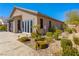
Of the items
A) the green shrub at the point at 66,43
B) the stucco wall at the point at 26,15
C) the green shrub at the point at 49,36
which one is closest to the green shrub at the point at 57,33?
the green shrub at the point at 49,36

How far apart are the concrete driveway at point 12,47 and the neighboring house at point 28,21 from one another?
33 cm

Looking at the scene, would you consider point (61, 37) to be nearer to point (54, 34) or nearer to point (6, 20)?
point (54, 34)

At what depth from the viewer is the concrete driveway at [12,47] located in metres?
6.59

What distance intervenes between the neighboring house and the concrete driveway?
33cm

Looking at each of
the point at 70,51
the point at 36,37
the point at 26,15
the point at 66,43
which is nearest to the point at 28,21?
the point at 26,15

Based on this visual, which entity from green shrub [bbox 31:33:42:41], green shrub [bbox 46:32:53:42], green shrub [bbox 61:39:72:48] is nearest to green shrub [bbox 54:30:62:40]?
green shrub [bbox 46:32:53:42]

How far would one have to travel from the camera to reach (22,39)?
6.92 meters

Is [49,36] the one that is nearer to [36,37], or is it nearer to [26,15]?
[36,37]

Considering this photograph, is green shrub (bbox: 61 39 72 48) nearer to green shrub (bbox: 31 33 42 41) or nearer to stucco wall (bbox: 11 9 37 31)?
green shrub (bbox: 31 33 42 41)

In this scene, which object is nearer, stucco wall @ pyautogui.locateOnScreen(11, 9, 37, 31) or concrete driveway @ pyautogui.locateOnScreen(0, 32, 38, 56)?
concrete driveway @ pyautogui.locateOnScreen(0, 32, 38, 56)

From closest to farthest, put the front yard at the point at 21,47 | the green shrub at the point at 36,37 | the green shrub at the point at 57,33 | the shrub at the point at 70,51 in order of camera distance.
A: the shrub at the point at 70,51 < the front yard at the point at 21,47 < the green shrub at the point at 57,33 < the green shrub at the point at 36,37

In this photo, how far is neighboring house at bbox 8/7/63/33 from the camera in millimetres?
6902

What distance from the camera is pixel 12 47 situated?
22.2 feet

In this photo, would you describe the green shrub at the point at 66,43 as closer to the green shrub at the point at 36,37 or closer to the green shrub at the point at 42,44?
the green shrub at the point at 42,44
